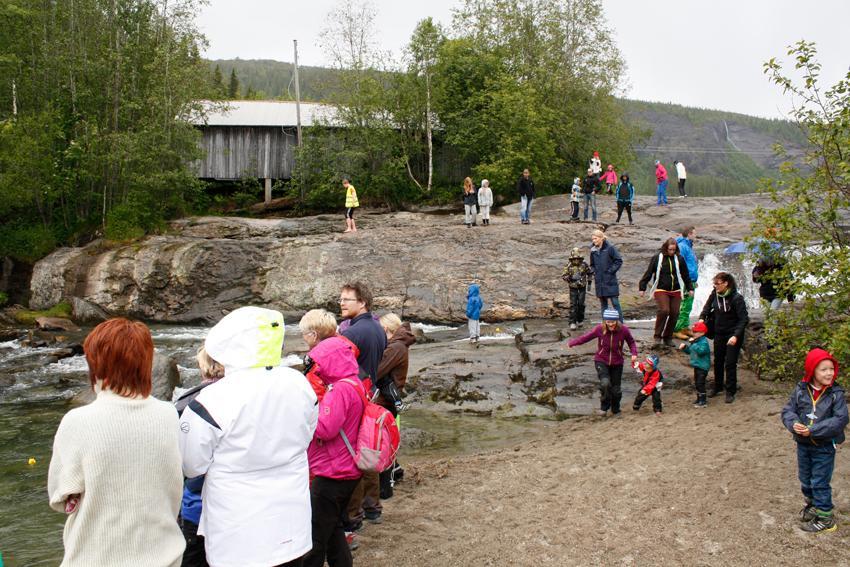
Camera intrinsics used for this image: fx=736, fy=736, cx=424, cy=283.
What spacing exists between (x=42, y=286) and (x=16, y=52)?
9.02m

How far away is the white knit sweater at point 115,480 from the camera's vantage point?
2967 millimetres

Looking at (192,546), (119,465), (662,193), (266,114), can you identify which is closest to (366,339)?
(192,546)

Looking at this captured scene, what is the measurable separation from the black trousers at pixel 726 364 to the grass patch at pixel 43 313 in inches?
703

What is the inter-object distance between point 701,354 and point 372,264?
1162 centimetres

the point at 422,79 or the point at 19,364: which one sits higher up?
the point at 422,79

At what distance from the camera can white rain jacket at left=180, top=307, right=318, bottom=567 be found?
11.4 ft

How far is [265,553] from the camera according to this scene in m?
3.53

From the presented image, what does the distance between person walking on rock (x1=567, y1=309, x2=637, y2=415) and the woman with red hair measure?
753 cm

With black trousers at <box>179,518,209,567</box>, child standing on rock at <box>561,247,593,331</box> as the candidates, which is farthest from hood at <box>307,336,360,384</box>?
child standing on rock at <box>561,247,593,331</box>

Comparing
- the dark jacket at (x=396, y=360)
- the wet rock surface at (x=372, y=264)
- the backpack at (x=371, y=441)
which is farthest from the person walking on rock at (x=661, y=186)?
the backpack at (x=371, y=441)

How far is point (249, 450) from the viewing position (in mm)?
3492

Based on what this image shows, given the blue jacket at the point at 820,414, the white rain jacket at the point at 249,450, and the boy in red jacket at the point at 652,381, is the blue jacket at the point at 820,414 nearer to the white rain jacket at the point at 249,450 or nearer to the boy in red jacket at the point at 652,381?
the boy in red jacket at the point at 652,381

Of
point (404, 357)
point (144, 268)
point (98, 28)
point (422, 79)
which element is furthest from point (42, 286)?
point (404, 357)

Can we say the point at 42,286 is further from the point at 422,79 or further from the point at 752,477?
the point at 752,477
